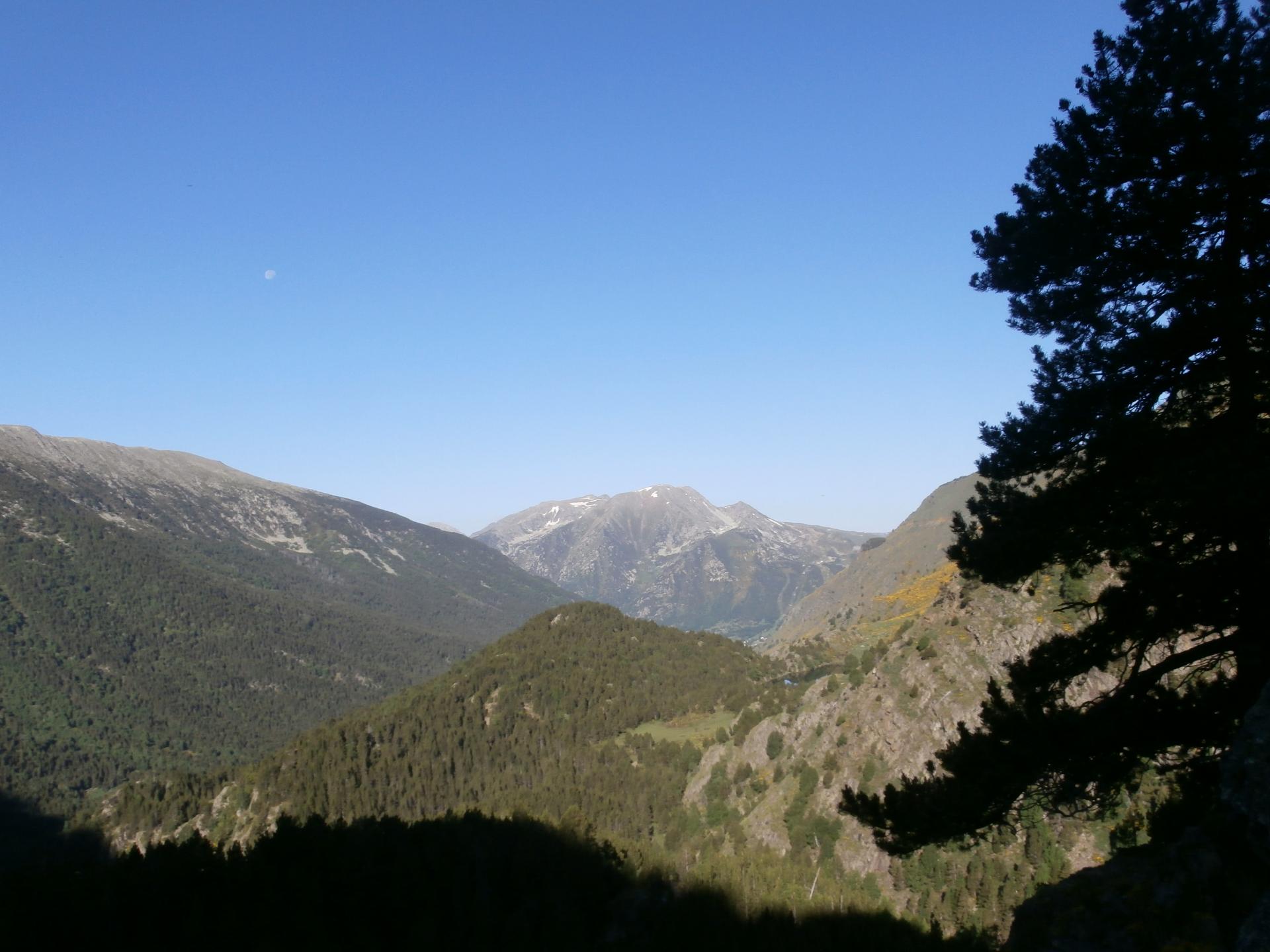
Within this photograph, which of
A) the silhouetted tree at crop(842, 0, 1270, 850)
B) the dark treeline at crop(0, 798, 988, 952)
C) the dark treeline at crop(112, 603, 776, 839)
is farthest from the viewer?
the dark treeline at crop(112, 603, 776, 839)

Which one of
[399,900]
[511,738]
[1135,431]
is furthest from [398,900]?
[511,738]

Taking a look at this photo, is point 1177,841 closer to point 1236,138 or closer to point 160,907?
point 1236,138

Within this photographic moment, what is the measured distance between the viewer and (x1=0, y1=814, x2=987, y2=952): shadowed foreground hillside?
102 feet

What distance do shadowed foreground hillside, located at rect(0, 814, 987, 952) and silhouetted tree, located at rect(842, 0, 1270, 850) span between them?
1113 centimetres

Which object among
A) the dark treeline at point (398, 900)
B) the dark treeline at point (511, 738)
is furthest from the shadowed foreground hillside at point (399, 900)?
the dark treeline at point (511, 738)

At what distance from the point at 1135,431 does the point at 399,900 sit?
42889mm

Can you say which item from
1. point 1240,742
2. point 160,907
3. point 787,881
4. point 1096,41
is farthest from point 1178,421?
point 160,907

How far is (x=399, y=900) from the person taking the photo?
4094 centimetres

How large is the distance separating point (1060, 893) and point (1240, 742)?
3561 mm

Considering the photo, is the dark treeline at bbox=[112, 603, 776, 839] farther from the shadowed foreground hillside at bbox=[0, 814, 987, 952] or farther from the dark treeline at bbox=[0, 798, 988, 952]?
the dark treeline at bbox=[0, 798, 988, 952]

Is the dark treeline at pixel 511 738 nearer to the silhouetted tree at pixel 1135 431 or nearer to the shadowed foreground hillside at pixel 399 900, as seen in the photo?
the shadowed foreground hillside at pixel 399 900

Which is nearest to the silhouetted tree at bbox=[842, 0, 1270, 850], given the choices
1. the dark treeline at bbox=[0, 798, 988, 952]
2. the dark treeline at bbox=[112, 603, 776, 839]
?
the dark treeline at bbox=[0, 798, 988, 952]

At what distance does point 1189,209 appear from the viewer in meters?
11.3

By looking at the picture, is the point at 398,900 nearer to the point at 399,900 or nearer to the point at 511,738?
the point at 399,900
